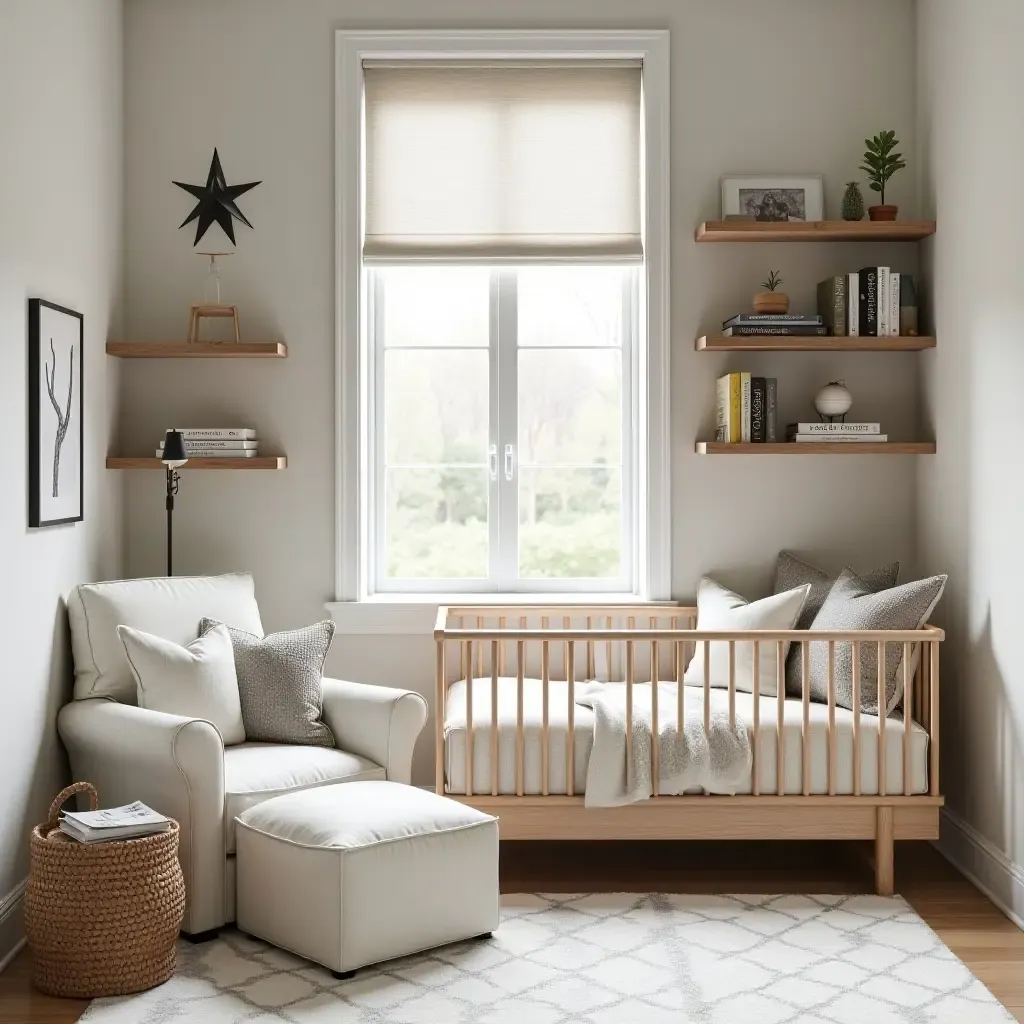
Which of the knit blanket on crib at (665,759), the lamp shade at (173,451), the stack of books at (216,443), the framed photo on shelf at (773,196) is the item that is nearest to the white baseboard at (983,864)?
the knit blanket on crib at (665,759)

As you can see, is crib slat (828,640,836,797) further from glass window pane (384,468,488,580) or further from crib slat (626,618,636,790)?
glass window pane (384,468,488,580)

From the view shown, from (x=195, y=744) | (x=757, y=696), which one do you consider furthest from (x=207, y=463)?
(x=757, y=696)

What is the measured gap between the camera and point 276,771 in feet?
10.1

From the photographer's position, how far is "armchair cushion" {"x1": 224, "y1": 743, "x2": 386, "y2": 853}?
2959 mm

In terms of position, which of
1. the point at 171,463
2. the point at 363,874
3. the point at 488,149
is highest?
the point at 488,149

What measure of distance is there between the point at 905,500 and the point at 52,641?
271cm

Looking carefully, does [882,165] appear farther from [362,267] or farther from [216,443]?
[216,443]

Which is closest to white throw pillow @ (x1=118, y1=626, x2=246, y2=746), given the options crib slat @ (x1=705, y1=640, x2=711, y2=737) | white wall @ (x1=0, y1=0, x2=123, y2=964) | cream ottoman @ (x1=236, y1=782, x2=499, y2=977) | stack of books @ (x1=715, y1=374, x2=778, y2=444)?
white wall @ (x1=0, y1=0, x2=123, y2=964)

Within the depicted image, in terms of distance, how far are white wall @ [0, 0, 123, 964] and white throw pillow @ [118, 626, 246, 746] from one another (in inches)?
10.2

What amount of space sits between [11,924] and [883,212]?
3.23 metres

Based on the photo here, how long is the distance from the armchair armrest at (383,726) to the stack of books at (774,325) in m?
1.54

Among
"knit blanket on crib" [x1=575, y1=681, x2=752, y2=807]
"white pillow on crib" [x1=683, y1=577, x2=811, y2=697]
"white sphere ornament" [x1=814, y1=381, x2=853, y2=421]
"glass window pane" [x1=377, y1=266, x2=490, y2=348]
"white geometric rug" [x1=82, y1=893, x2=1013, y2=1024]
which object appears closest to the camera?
"white geometric rug" [x1=82, y1=893, x2=1013, y2=1024]

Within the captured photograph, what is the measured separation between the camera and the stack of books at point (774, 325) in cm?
374

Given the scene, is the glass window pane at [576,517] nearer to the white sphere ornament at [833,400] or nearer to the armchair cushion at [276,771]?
the white sphere ornament at [833,400]
